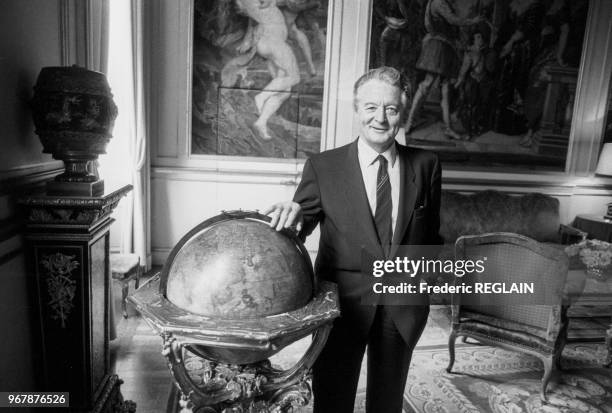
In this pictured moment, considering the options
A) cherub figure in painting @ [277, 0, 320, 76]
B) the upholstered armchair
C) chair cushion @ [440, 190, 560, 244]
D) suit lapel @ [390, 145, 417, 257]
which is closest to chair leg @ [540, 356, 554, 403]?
the upholstered armchair

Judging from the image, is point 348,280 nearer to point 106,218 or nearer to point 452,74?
point 106,218

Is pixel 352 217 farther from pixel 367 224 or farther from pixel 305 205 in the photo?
pixel 305 205

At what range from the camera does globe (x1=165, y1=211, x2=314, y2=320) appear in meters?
1.35

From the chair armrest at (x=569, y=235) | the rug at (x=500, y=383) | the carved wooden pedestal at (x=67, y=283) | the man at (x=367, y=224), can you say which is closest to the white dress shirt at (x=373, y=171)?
the man at (x=367, y=224)

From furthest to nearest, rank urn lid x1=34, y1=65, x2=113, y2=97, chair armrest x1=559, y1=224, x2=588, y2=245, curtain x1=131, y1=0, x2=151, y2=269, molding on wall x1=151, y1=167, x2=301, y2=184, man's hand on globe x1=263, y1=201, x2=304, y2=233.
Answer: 1. chair armrest x1=559, y1=224, x2=588, y2=245
2. molding on wall x1=151, y1=167, x2=301, y2=184
3. curtain x1=131, y1=0, x2=151, y2=269
4. urn lid x1=34, y1=65, x2=113, y2=97
5. man's hand on globe x1=263, y1=201, x2=304, y2=233

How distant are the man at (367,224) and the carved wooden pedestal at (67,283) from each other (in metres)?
1.00

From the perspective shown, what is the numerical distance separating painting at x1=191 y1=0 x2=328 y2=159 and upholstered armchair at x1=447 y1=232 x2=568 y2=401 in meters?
3.11

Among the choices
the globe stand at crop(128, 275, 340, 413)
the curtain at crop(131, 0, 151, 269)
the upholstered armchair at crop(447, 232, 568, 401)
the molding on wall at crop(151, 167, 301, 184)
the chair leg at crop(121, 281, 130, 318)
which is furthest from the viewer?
the molding on wall at crop(151, 167, 301, 184)

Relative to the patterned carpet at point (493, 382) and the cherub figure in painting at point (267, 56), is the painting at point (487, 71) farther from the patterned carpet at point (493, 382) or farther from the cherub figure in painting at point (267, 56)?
the patterned carpet at point (493, 382)

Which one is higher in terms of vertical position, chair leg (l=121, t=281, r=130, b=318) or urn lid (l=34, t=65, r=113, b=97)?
urn lid (l=34, t=65, r=113, b=97)

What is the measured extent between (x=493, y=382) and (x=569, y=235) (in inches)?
150

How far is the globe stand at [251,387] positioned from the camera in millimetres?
1556

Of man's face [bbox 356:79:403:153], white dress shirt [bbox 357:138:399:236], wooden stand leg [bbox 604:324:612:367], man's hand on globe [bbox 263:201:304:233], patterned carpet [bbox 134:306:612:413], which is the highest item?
man's face [bbox 356:79:403:153]

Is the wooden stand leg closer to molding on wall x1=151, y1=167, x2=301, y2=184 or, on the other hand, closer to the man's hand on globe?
the man's hand on globe
